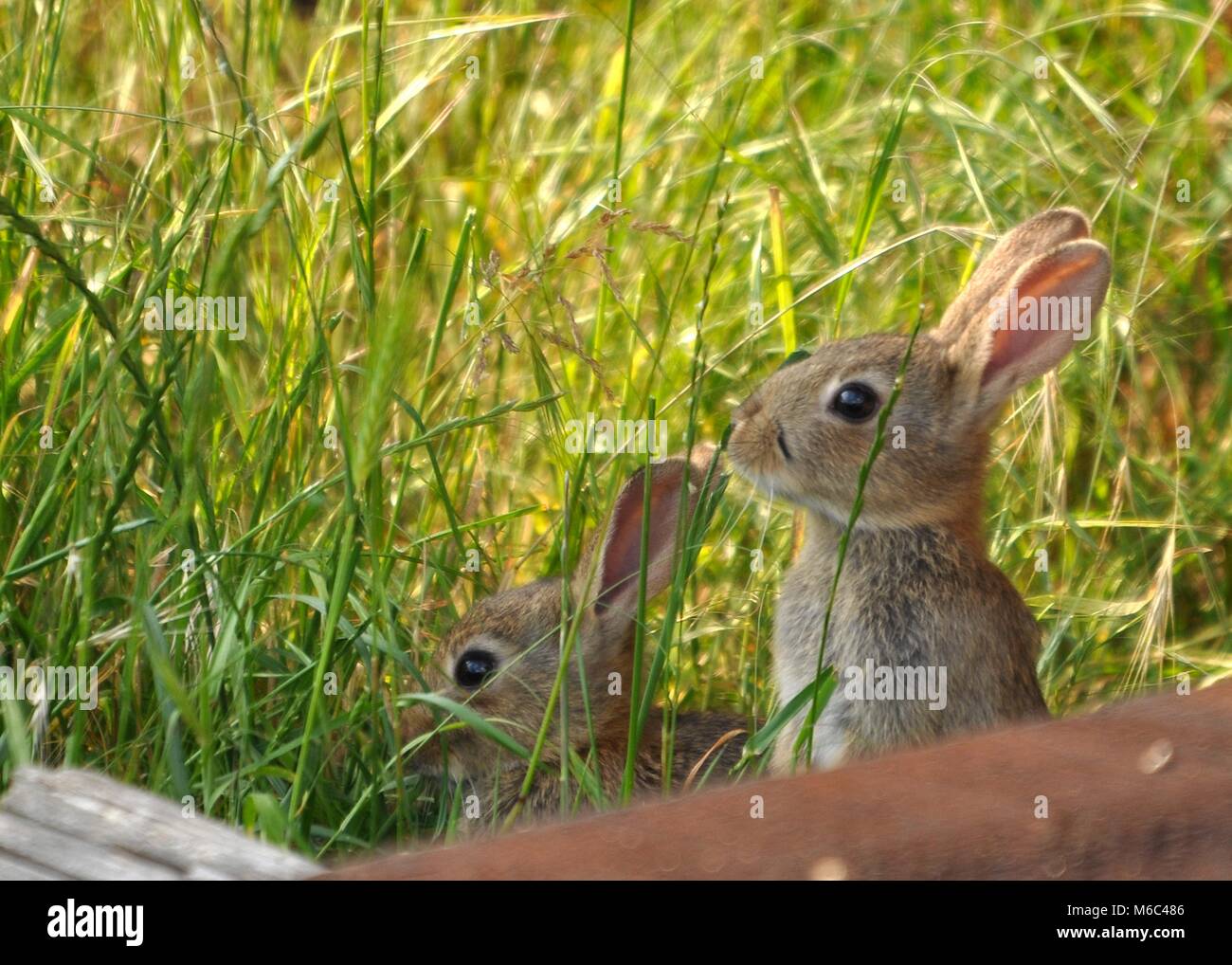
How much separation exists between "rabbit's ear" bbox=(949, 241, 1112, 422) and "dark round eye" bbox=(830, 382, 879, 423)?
23 centimetres

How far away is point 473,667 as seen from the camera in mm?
4305

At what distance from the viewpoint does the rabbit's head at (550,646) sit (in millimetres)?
4172

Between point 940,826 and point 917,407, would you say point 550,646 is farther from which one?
point 940,826

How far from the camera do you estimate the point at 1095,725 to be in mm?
2598

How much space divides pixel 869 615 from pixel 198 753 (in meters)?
1.52

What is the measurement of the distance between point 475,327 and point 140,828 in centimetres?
180

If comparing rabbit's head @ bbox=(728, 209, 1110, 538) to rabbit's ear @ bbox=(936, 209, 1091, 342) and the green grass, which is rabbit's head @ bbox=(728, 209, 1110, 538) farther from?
the green grass

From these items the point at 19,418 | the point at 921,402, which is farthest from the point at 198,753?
the point at 921,402

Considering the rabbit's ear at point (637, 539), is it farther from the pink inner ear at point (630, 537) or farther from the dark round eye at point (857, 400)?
the dark round eye at point (857, 400)

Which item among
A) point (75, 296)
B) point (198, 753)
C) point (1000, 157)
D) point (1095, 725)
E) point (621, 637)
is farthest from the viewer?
point (1000, 157)

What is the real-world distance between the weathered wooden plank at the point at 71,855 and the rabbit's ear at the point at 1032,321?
2.42m

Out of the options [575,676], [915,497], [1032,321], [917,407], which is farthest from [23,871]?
[1032,321]
